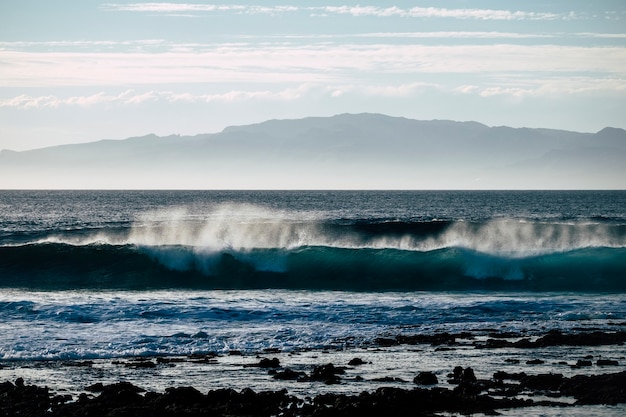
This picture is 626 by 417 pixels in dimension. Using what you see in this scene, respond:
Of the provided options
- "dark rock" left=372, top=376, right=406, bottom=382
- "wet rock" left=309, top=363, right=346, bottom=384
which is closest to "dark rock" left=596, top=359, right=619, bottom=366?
"dark rock" left=372, top=376, right=406, bottom=382

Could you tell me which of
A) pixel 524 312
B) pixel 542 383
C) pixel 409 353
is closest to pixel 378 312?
pixel 524 312

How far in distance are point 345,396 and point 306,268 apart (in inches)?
939

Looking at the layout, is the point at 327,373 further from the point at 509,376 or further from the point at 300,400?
the point at 509,376

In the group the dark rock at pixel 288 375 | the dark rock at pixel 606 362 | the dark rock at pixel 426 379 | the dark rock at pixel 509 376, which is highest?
the dark rock at pixel 606 362

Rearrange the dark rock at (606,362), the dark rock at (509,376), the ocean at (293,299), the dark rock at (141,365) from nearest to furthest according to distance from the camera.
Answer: the dark rock at (509,376)
the dark rock at (606,362)
the dark rock at (141,365)
the ocean at (293,299)

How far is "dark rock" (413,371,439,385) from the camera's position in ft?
46.3

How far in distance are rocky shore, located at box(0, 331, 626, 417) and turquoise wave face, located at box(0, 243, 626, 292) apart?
1731 centimetres

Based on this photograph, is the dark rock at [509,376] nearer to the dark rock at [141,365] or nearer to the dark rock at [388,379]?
the dark rock at [388,379]

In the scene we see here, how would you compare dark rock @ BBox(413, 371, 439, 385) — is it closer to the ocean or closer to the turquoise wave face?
the ocean

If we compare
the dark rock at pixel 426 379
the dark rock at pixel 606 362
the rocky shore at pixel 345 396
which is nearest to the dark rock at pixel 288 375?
the rocky shore at pixel 345 396

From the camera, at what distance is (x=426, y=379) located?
14.2m

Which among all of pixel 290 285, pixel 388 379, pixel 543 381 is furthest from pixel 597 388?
pixel 290 285

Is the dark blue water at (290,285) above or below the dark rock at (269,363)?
above

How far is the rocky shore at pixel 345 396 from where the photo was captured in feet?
40.6
